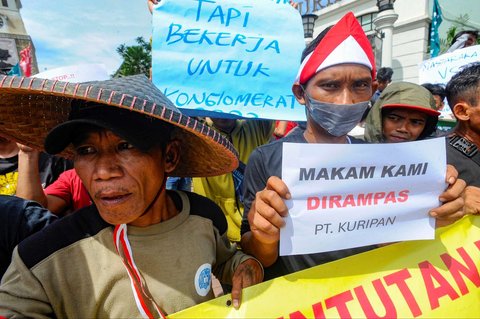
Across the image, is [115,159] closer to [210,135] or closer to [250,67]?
[210,135]

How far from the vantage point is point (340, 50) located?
1.54m

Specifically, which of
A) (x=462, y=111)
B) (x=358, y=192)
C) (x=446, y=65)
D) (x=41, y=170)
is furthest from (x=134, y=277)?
(x=446, y=65)

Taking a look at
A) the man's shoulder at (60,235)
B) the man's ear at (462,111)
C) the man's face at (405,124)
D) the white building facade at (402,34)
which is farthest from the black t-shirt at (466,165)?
the white building facade at (402,34)

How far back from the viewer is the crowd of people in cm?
94

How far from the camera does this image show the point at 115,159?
1.01 m

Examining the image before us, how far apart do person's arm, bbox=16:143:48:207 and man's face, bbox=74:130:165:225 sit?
102cm

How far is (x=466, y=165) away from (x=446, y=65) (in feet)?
12.5

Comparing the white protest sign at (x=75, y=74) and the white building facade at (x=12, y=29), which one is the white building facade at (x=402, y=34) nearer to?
the white protest sign at (x=75, y=74)

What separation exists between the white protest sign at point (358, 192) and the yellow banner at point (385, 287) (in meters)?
0.10

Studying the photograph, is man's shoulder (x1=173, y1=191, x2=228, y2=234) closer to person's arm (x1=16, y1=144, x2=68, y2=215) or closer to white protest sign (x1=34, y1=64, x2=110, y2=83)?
person's arm (x1=16, y1=144, x2=68, y2=215)

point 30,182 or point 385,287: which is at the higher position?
point 30,182

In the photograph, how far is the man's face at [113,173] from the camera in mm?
995

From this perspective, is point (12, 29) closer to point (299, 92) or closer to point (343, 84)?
point (299, 92)

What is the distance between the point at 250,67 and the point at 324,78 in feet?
3.02
